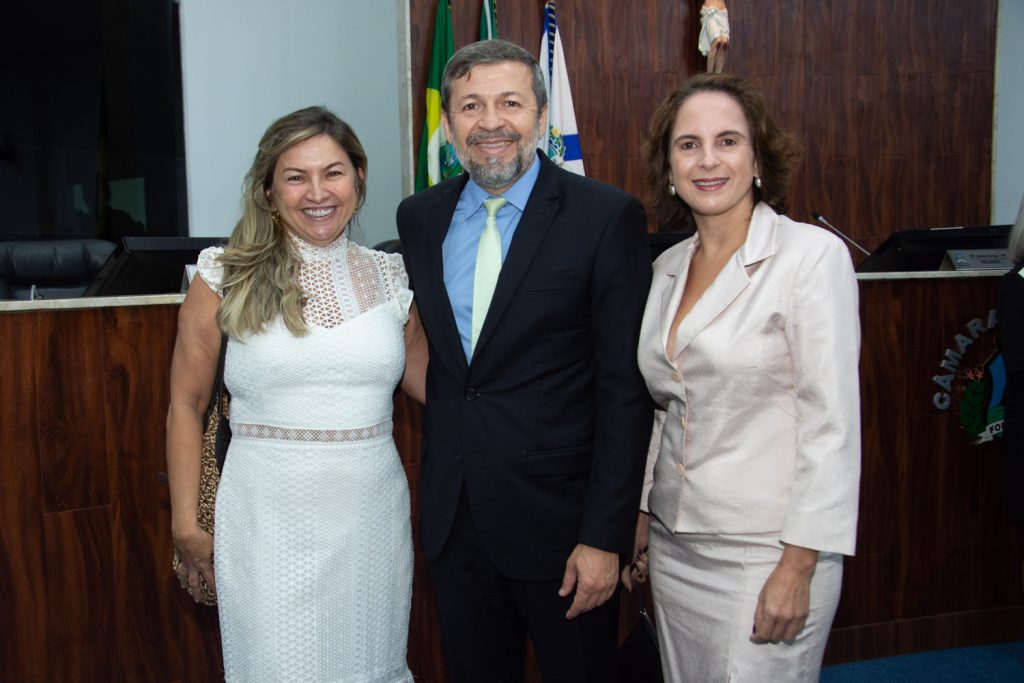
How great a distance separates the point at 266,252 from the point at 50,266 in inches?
122

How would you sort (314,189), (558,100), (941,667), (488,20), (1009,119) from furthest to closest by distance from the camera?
(1009,119) < (558,100) < (488,20) < (941,667) < (314,189)

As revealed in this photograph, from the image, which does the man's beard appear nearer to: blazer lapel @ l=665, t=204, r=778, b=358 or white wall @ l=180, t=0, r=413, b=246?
blazer lapel @ l=665, t=204, r=778, b=358

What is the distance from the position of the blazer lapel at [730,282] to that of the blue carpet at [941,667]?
1.74 meters

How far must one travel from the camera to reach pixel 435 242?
1756 mm

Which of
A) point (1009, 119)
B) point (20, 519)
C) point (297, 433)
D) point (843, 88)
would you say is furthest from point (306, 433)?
point (1009, 119)

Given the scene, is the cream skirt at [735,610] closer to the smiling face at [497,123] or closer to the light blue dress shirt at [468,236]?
the light blue dress shirt at [468,236]

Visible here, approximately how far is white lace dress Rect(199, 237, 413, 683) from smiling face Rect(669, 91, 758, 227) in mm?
671

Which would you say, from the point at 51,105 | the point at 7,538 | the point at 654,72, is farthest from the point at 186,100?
the point at 7,538

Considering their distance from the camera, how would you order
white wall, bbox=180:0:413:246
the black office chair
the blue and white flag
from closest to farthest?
1. the black office chair
2. the blue and white flag
3. white wall, bbox=180:0:413:246

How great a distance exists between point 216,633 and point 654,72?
434cm

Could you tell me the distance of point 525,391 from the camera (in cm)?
162

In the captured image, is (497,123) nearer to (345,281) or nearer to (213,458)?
(345,281)

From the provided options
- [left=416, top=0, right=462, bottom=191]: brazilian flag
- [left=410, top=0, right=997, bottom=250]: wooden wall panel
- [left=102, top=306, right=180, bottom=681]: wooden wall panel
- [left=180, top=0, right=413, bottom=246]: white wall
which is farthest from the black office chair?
[left=410, top=0, right=997, bottom=250]: wooden wall panel

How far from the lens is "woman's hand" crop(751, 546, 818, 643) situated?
144 cm
